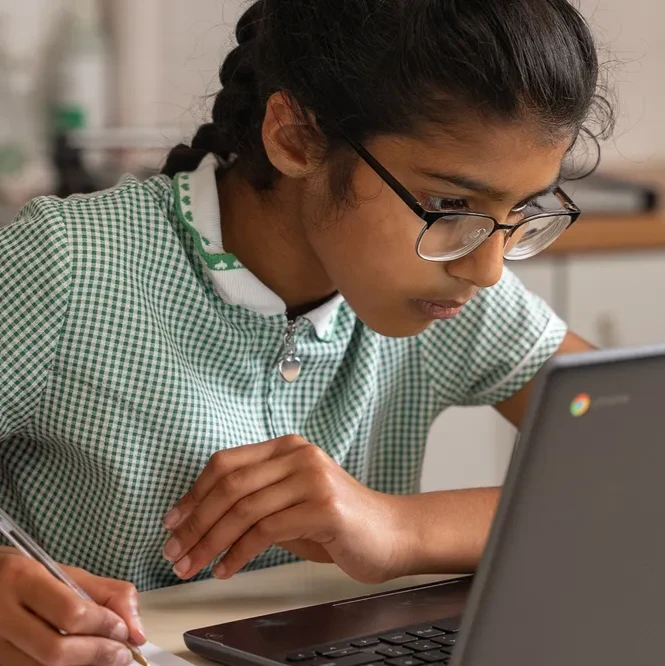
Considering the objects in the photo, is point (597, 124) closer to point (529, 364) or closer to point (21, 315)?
point (529, 364)

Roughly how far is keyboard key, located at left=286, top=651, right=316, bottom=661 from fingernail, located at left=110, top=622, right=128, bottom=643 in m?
0.10

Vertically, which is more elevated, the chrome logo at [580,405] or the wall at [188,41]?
the chrome logo at [580,405]

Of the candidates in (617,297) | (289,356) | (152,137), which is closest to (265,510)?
(289,356)

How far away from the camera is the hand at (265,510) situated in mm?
868

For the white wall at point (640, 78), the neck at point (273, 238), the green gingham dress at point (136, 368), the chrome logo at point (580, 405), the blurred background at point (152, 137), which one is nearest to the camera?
the chrome logo at point (580, 405)

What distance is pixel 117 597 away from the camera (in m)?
0.75

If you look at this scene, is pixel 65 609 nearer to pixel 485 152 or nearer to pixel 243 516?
pixel 243 516

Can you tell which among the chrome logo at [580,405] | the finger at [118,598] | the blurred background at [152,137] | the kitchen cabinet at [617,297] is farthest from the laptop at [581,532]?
the kitchen cabinet at [617,297]

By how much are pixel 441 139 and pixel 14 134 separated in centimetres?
146

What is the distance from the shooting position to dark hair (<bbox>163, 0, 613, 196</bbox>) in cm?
87

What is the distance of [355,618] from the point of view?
0.83 metres

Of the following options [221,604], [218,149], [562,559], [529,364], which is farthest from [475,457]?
[562,559]

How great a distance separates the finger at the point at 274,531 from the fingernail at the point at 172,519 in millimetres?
47

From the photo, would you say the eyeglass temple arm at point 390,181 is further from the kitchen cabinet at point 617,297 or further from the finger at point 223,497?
the kitchen cabinet at point 617,297
